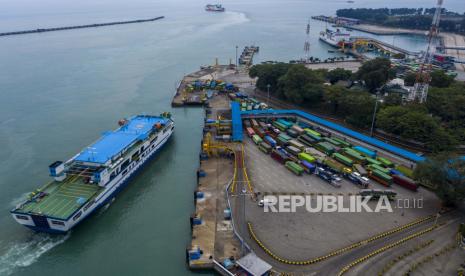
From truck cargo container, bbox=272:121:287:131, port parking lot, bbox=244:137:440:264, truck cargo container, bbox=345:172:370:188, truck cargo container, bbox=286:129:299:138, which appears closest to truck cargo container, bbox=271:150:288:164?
port parking lot, bbox=244:137:440:264

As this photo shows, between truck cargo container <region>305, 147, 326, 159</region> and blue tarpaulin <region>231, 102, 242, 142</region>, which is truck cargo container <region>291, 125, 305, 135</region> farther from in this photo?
blue tarpaulin <region>231, 102, 242, 142</region>

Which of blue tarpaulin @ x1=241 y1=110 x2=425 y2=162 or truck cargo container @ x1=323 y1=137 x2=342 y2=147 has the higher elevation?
blue tarpaulin @ x1=241 y1=110 x2=425 y2=162

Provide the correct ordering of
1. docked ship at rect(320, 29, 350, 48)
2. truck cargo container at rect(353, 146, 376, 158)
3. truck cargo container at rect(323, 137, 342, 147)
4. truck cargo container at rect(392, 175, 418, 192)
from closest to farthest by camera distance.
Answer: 1. truck cargo container at rect(392, 175, 418, 192)
2. truck cargo container at rect(353, 146, 376, 158)
3. truck cargo container at rect(323, 137, 342, 147)
4. docked ship at rect(320, 29, 350, 48)

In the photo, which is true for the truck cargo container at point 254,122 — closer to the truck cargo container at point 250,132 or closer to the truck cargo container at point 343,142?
the truck cargo container at point 250,132

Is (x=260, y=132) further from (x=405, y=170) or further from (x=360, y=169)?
(x=405, y=170)

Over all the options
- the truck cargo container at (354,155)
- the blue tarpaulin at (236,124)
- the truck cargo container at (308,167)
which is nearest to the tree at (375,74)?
the truck cargo container at (354,155)

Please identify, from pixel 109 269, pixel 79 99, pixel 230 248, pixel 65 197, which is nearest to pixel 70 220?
pixel 65 197
